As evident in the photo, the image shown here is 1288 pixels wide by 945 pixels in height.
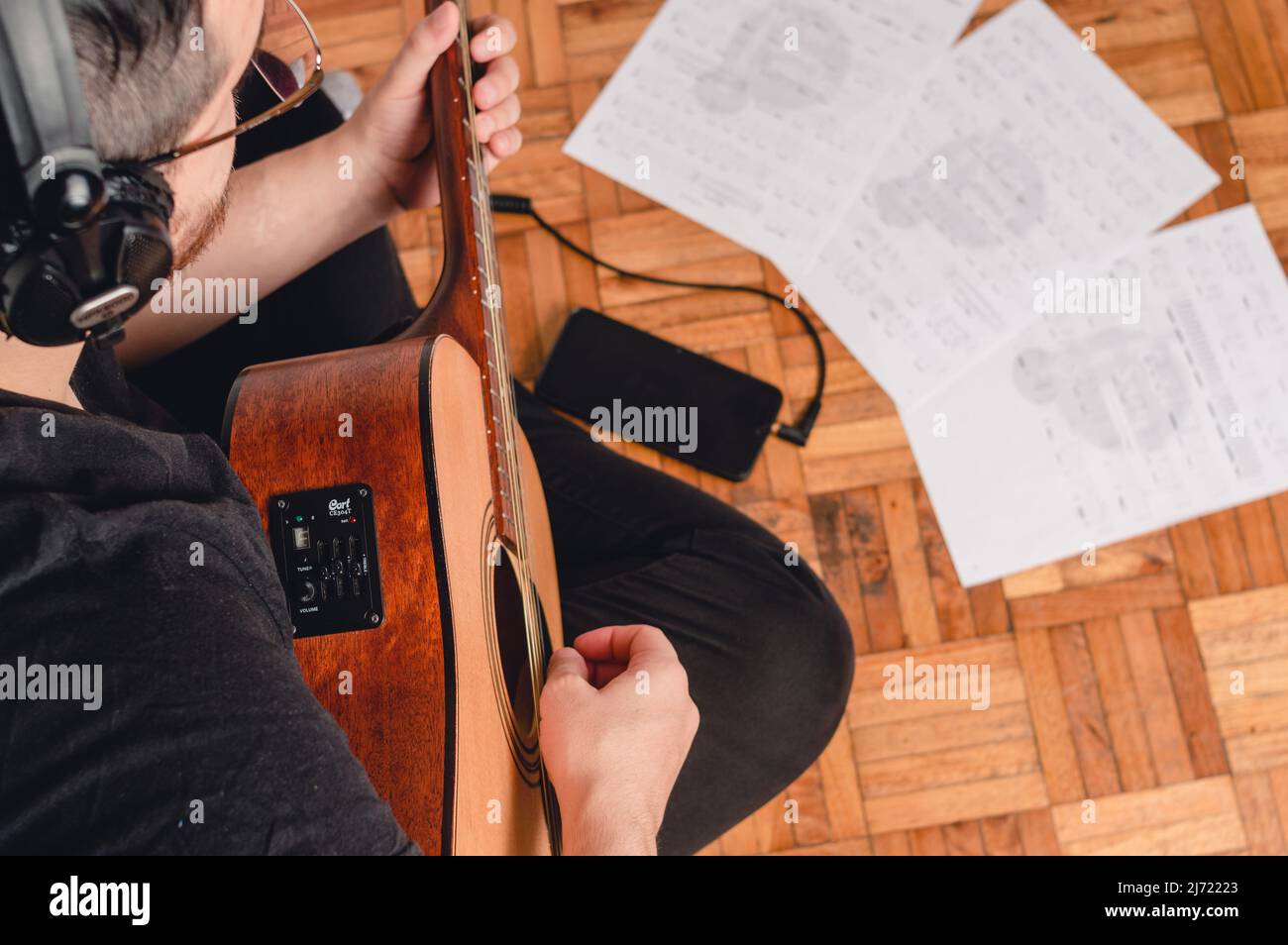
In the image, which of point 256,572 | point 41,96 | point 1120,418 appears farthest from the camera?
point 1120,418

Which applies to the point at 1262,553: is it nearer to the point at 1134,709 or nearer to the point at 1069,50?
the point at 1134,709

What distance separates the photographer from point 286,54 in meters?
0.66

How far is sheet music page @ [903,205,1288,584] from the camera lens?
3.68 ft

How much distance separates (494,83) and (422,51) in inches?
2.7

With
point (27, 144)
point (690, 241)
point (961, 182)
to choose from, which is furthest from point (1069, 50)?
point (27, 144)

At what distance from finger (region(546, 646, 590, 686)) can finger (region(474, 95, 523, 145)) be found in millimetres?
442

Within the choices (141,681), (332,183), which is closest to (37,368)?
(141,681)

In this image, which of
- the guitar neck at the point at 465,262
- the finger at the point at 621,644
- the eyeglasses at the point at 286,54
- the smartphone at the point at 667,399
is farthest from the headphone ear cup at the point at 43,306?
the smartphone at the point at 667,399

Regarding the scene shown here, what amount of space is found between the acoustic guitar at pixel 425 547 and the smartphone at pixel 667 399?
1.18 feet

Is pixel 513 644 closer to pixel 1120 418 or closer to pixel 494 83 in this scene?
pixel 494 83

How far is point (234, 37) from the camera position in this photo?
52 centimetres

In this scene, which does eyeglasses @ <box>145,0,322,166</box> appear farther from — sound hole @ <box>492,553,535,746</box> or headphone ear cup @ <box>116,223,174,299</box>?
sound hole @ <box>492,553,535,746</box>
